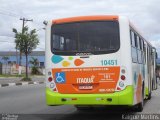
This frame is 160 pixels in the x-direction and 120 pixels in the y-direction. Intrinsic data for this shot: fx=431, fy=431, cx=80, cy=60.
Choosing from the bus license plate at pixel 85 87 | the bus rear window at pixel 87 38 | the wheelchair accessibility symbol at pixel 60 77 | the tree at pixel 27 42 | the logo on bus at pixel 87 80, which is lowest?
the bus license plate at pixel 85 87

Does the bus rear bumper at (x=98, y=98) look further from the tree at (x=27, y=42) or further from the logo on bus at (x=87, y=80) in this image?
the tree at (x=27, y=42)

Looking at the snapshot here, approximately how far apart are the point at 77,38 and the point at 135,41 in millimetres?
2087

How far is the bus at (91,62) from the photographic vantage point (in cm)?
1145

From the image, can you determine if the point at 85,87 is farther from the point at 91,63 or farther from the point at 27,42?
the point at 27,42

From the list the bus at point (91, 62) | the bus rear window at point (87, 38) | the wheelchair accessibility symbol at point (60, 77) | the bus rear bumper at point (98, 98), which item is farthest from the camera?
the wheelchair accessibility symbol at point (60, 77)

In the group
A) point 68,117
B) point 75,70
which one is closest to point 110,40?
point 75,70

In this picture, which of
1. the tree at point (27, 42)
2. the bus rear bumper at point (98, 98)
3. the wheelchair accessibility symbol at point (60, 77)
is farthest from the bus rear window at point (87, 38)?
the tree at point (27, 42)

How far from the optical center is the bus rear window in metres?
11.7

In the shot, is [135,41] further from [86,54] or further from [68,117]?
[68,117]

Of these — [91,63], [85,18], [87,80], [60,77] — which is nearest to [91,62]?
[91,63]

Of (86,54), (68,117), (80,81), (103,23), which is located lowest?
(68,117)

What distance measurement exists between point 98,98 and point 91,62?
996 millimetres

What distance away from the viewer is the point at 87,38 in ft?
38.9

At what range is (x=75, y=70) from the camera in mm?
11781
